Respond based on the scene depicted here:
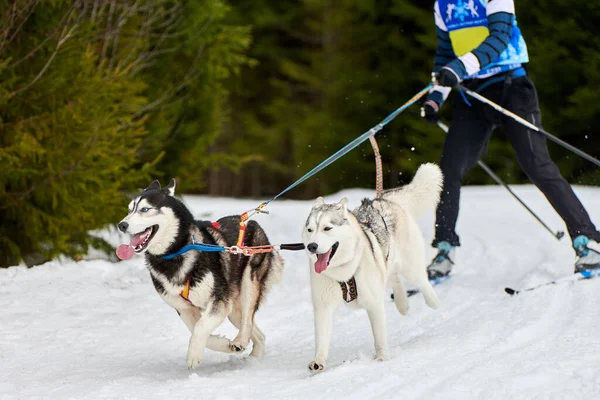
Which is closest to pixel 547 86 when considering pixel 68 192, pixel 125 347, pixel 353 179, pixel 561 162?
pixel 561 162

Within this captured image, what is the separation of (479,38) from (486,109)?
541 millimetres

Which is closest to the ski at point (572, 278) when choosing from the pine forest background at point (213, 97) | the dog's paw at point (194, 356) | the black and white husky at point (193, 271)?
the black and white husky at point (193, 271)

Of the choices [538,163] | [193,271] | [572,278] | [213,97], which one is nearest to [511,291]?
[572,278]

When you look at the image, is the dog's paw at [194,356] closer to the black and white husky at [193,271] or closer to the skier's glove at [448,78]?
the black and white husky at [193,271]

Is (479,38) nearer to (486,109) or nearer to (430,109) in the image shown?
(486,109)

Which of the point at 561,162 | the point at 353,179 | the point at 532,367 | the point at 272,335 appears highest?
the point at 532,367

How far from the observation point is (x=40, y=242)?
712 cm

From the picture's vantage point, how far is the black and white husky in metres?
4.20

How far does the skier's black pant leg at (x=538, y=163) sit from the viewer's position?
5.85 metres

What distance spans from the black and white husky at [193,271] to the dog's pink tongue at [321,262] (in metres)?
0.63

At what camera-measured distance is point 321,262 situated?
Result: 13.3ft

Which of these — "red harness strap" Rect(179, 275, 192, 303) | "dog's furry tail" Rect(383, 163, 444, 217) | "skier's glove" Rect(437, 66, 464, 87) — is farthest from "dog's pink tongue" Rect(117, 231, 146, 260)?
"skier's glove" Rect(437, 66, 464, 87)

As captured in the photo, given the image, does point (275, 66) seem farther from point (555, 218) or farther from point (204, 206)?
point (555, 218)

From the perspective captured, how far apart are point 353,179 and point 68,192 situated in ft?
38.6
